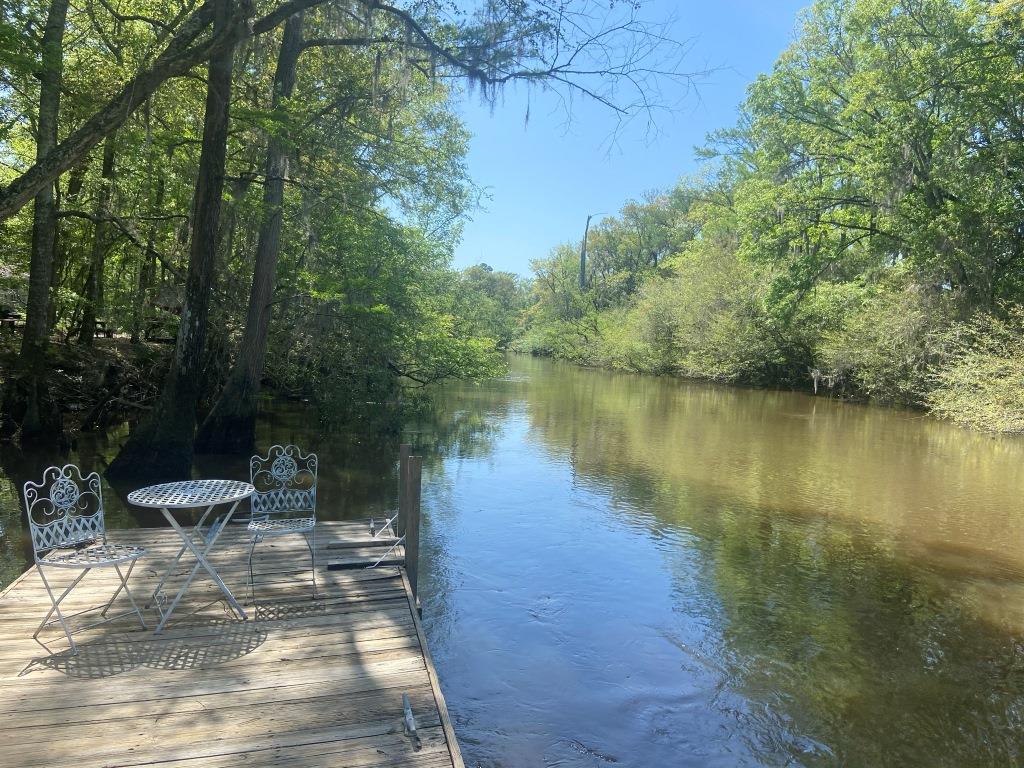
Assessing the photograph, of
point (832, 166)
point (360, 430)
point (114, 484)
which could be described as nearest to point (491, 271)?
point (832, 166)

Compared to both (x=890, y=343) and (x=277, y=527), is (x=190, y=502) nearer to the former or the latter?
(x=277, y=527)

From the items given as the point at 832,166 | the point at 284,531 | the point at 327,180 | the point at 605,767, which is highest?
the point at 832,166

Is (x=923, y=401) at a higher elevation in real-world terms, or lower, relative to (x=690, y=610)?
higher

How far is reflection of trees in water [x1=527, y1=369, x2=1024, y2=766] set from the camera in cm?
428

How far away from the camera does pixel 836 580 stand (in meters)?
6.83

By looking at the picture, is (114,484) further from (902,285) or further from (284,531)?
(902,285)

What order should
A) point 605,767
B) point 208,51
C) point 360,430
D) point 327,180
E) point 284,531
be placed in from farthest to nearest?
point 360,430, point 327,180, point 208,51, point 284,531, point 605,767

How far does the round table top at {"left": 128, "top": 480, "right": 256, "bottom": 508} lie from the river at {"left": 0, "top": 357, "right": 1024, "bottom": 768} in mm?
1979

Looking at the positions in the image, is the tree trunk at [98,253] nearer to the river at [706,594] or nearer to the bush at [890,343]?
the river at [706,594]

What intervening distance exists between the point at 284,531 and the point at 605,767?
2.66 m

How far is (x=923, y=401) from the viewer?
2220cm

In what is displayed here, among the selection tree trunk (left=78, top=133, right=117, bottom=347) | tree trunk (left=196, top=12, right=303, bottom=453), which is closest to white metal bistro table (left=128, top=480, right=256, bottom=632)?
tree trunk (left=196, top=12, right=303, bottom=453)

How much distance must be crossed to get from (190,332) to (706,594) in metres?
7.42

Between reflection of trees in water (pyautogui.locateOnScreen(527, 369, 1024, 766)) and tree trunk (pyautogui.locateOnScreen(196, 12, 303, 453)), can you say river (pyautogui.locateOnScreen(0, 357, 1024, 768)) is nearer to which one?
reflection of trees in water (pyautogui.locateOnScreen(527, 369, 1024, 766))
